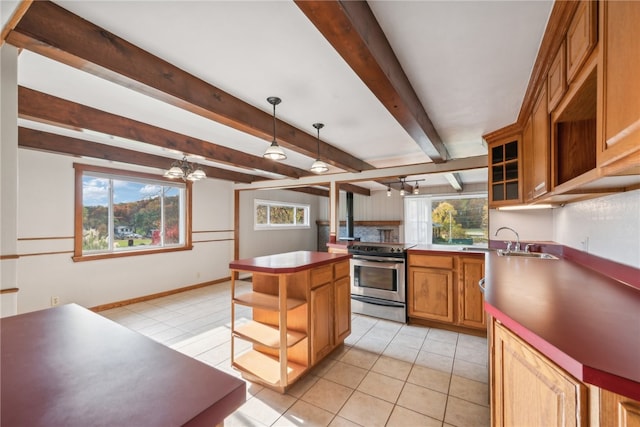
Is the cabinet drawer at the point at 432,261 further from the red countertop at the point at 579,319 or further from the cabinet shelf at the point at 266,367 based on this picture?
the cabinet shelf at the point at 266,367

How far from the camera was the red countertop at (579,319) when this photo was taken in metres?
0.67

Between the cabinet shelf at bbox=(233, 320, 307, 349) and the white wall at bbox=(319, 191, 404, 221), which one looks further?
the white wall at bbox=(319, 191, 404, 221)

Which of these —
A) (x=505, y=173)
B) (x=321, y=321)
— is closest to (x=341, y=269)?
(x=321, y=321)

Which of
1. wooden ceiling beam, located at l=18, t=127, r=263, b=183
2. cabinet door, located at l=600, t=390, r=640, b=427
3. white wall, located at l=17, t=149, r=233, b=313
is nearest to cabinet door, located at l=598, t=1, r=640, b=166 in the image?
cabinet door, located at l=600, t=390, r=640, b=427

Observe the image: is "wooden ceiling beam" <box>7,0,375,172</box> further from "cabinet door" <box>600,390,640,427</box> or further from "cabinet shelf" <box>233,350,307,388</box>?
"cabinet door" <box>600,390,640,427</box>

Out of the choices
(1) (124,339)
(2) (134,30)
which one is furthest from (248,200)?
(1) (124,339)

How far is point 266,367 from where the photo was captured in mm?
2225

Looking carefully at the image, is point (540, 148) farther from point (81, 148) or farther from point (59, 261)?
point (59, 261)

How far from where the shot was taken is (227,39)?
1474mm

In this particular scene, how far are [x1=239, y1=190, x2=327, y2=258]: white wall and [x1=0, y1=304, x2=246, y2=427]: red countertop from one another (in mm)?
5331

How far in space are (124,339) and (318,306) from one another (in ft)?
5.38

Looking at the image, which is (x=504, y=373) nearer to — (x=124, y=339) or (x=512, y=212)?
(x=124, y=339)

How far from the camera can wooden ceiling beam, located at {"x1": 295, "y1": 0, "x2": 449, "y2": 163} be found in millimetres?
1092

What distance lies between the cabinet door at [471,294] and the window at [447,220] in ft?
13.8
